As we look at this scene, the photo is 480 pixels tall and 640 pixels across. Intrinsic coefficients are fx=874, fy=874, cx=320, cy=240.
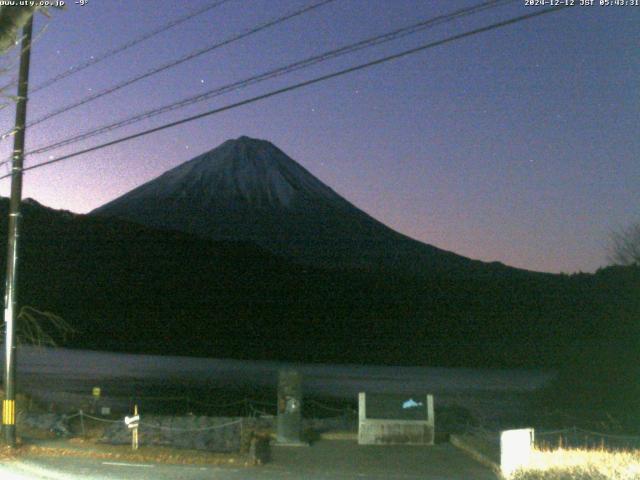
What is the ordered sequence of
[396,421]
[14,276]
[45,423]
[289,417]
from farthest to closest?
[45,423], [396,421], [289,417], [14,276]

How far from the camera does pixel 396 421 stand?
1986 cm

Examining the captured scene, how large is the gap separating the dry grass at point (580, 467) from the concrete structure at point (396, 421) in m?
6.42

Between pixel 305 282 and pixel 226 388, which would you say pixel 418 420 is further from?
pixel 305 282

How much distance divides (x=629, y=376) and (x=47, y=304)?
282 ft

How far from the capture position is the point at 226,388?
58938mm

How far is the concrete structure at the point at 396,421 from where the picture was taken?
1964 centimetres

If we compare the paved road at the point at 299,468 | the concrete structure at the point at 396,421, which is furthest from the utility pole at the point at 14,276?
the concrete structure at the point at 396,421

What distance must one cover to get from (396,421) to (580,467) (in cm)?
852

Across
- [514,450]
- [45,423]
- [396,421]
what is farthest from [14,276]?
[514,450]

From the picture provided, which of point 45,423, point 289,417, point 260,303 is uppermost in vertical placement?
point 260,303

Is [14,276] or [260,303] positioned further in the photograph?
[260,303]

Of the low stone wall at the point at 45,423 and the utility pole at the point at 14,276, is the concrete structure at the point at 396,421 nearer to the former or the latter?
the low stone wall at the point at 45,423

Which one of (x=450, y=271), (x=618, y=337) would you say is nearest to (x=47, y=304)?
(x=618, y=337)

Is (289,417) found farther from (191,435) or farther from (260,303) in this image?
(260,303)
